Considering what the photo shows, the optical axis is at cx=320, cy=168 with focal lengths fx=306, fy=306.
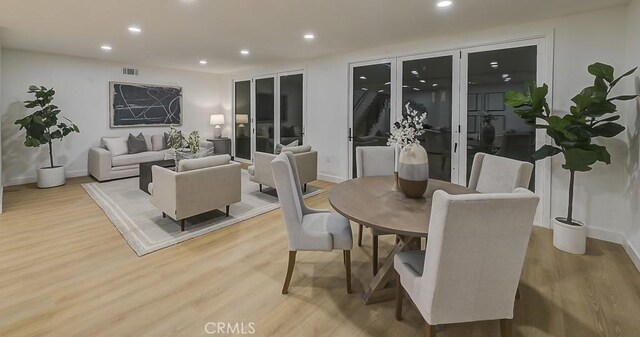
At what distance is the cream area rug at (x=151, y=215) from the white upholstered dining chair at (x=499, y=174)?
104 inches

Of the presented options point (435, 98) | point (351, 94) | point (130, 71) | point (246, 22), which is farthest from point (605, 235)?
point (130, 71)

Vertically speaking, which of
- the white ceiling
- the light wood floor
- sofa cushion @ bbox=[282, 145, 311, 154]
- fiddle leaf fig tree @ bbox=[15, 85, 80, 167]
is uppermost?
the white ceiling

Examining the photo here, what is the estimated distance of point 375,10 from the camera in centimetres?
331

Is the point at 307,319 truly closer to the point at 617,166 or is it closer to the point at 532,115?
the point at 532,115

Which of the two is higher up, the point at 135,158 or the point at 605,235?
the point at 135,158

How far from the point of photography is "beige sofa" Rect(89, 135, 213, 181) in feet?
18.5

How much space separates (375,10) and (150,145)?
5591 millimetres

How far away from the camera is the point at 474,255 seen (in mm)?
1366

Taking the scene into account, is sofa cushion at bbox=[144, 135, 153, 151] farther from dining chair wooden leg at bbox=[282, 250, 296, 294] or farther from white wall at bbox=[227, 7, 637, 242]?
white wall at bbox=[227, 7, 637, 242]

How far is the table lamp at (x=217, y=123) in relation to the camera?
8055 mm

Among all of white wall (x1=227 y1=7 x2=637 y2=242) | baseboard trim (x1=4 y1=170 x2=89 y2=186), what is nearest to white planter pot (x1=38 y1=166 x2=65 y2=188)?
baseboard trim (x1=4 y1=170 x2=89 y2=186)

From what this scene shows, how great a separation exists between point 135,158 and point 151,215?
2.74 m

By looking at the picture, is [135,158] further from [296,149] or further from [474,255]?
[474,255]

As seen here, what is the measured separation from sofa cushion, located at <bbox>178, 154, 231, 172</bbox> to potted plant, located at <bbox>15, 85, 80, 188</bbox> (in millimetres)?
3515
